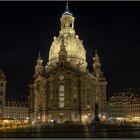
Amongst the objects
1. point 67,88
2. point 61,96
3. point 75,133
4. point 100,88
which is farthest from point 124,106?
point 75,133

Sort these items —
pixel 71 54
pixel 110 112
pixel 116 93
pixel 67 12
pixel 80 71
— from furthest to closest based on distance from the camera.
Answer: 1. pixel 116 93
2. pixel 110 112
3. pixel 67 12
4. pixel 71 54
5. pixel 80 71

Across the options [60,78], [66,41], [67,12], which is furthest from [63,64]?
[67,12]

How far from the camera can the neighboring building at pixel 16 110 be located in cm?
15123

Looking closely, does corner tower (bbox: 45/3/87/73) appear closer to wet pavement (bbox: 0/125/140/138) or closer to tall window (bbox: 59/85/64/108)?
tall window (bbox: 59/85/64/108)

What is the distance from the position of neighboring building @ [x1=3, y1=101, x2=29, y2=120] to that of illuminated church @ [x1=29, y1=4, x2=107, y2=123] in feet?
97.4

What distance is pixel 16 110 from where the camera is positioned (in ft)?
510

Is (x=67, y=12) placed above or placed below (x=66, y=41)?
above

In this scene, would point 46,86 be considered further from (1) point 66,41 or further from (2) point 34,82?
(1) point 66,41

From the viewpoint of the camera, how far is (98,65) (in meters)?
129

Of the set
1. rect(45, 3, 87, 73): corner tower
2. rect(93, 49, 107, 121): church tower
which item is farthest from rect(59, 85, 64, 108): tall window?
rect(93, 49, 107, 121): church tower

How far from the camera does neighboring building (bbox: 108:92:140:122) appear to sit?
149 metres

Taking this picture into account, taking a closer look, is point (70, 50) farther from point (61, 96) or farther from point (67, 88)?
point (61, 96)

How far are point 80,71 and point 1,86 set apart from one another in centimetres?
2888

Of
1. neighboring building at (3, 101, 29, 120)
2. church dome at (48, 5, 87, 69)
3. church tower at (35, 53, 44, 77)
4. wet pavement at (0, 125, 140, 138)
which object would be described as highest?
church dome at (48, 5, 87, 69)
